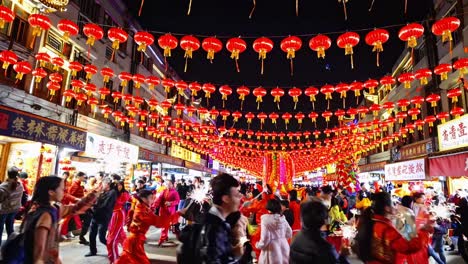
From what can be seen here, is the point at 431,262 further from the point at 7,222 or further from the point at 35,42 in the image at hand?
the point at 35,42

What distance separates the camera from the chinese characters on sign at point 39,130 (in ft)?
31.1

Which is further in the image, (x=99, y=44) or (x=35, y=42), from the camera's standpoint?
(x=99, y=44)

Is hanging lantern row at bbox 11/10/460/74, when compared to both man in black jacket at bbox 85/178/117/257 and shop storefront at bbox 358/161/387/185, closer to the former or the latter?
man in black jacket at bbox 85/178/117/257

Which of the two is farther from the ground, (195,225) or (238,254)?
(195,225)

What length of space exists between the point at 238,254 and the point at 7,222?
8.58 m

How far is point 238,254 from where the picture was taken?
275cm

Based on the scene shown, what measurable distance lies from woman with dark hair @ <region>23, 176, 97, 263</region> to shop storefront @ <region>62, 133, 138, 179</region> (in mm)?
11750

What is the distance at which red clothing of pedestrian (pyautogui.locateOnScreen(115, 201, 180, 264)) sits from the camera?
5242 millimetres

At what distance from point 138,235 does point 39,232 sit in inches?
102

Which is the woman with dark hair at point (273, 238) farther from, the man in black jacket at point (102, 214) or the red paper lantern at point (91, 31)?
the red paper lantern at point (91, 31)

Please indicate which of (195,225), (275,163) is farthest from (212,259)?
(275,163)

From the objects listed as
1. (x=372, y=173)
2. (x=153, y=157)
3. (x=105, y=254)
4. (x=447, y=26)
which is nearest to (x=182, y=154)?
(x=153, y=157)

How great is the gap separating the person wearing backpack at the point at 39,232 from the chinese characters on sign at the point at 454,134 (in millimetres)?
14107

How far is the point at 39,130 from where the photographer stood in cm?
1082
